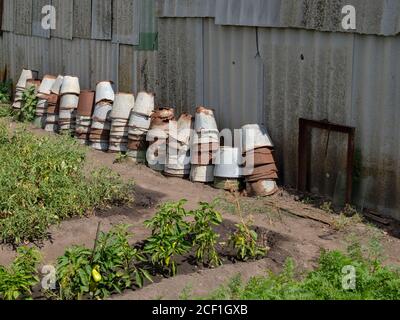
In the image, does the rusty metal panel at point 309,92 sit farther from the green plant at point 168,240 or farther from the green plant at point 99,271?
the green plant at point 99,271

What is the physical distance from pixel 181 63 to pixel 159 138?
1445 mm

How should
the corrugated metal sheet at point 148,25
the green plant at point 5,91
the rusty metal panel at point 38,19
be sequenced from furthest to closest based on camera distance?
the green plant at point 5,91 < the rusty metal panel at point 38,19 < the corrugated metal sheet at point 148,25

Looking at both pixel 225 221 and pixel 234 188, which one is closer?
pixel 225 221

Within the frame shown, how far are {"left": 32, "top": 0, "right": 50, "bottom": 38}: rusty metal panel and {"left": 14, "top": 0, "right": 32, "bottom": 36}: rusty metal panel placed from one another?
0.54 ft

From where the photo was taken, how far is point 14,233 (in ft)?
22.8

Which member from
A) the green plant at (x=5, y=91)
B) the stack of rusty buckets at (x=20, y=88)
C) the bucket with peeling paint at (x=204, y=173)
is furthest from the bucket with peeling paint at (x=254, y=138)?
the green plant at (x=5, y=91)

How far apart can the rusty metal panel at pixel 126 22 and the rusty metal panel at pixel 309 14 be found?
212cm

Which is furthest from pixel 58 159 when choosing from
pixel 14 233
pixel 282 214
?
pixel 282 214

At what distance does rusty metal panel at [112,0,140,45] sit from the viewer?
11.5m

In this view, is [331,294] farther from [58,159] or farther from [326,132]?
[58,159]

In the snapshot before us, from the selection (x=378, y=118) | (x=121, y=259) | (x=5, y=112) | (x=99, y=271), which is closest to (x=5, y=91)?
(x=5, y=112)

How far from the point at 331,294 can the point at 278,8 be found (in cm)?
444

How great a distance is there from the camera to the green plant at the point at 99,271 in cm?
557

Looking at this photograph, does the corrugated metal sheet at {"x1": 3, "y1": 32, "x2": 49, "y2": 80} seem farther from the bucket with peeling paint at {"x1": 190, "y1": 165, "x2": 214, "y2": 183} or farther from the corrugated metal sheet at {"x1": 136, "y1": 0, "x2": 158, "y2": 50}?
the bucket with peeling paint at {"x1": 190, "y1": 165, "x2": 214, "y2": 183}
